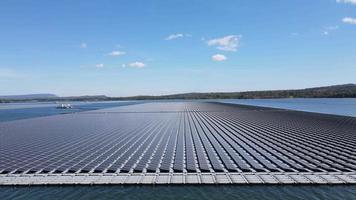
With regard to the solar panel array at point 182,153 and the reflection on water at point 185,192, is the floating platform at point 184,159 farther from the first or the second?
the reflection on water at point 185,192

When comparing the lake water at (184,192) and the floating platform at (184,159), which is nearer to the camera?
the lake water at (184,192)

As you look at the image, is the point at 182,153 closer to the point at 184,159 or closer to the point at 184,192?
the point at 184,159

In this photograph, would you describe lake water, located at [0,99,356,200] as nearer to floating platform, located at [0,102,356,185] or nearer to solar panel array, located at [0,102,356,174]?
floating platform, located at [0,102,356,185]

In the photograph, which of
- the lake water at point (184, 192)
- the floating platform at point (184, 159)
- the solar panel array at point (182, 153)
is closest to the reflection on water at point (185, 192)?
the lake water at point (184, 192)

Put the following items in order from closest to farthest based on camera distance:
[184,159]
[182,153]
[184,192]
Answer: [184,192]
[184,159]
[182,153]

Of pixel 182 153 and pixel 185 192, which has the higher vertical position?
pixel 182 153

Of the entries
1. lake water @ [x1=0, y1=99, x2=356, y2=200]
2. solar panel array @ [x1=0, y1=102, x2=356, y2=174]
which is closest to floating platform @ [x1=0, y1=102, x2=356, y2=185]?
solar panel array @ [x1=0, y1=102, x2=356, y2=174]

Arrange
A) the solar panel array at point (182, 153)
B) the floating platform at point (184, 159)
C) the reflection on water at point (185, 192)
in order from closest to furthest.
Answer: the reflection on water at point (185, 192) < the floating platform at point (184, 159) < the solar panel array at point (182, 153)

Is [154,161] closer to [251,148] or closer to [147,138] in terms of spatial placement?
[251,148]

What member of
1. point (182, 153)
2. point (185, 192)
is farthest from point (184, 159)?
point (185, 192)
